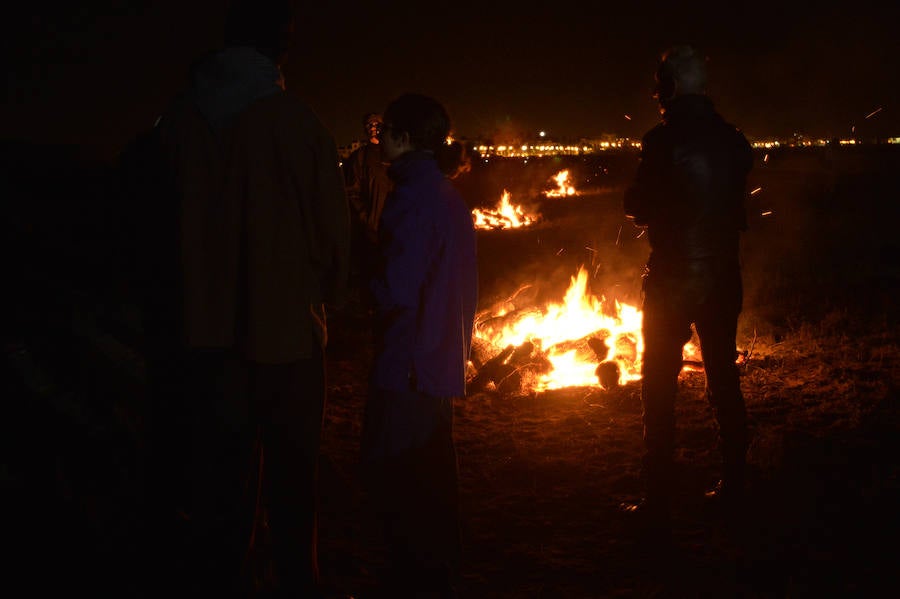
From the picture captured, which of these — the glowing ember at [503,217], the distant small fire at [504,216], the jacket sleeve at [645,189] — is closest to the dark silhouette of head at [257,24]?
the jacket sleeve at [645,189]

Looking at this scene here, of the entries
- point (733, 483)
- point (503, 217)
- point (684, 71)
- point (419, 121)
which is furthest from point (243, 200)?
point (503, 217)

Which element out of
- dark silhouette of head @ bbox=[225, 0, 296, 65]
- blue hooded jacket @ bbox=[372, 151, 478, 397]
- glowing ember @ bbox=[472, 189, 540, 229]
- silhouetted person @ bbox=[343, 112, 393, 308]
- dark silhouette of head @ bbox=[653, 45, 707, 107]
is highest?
glowing ember @ bbox=[472, 189, 540, 229]

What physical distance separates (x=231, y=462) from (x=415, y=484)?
0.87 metres

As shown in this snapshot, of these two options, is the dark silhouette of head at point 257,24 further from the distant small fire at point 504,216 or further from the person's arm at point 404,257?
the distant small fire at point 504,216

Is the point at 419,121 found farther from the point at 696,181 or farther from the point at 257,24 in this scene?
the point at 696,181

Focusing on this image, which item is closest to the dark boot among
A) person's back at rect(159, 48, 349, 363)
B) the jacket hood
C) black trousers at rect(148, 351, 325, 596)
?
black trousers at rect(148, 351, 325, 596)

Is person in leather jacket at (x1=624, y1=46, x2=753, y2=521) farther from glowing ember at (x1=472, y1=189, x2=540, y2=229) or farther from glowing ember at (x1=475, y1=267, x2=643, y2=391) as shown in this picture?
glowing ember at (x1=472, y1=189, x2=540, y2=229)

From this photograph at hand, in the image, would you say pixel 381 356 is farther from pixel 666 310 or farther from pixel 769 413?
pixel 769 413

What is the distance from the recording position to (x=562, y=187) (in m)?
31.4

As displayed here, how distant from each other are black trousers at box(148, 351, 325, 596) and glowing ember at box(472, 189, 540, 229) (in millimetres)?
17794

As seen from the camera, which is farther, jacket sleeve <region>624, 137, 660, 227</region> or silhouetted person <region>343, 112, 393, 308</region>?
silhouetted person <region>343, 112, 393, 308</region>

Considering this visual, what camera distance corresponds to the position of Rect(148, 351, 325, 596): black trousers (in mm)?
2605

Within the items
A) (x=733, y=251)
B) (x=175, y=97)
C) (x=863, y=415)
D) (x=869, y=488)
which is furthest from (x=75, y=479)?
(x=863, y=415)

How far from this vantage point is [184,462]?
2.64 meters
